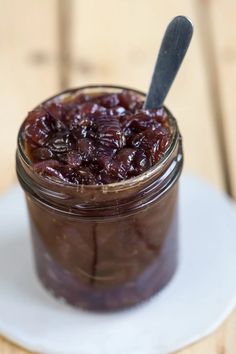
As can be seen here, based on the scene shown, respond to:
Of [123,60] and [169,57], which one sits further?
[123,60]

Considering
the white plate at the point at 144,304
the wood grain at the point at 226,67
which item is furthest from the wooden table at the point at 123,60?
the white plate at the point at 144,304

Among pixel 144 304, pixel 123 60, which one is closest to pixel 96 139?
pixel 144 304

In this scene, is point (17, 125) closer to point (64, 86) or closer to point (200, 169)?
point (64, 86)

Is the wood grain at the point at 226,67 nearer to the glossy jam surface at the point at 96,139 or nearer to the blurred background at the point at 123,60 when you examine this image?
the blurred background at the point at 123,60

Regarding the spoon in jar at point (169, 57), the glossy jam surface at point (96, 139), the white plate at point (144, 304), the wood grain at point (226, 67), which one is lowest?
the white plate at point (144, 304)

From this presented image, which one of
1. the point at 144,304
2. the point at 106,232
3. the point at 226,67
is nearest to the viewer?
the point at 106,232

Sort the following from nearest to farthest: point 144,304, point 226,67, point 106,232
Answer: point 106,232 < point 144,304 < point 226,67

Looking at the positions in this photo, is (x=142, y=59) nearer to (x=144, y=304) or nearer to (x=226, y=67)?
(x=226, y=67)
